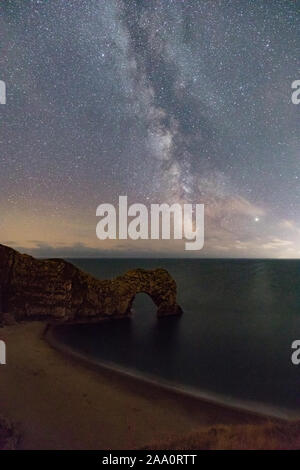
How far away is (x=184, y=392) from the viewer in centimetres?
1509

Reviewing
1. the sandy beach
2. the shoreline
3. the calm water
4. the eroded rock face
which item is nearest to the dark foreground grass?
the sandy beach

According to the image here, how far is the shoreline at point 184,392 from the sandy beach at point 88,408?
0.50 m

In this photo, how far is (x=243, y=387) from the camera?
16344mm

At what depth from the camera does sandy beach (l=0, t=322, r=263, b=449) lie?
9398 millimetres

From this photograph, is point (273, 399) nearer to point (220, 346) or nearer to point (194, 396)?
point (194, 396)

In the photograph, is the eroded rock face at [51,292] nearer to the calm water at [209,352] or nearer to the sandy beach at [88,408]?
the calm water at [209,352]

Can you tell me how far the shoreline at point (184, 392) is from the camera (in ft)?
43.9

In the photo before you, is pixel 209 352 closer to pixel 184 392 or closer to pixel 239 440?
pixel 184 392

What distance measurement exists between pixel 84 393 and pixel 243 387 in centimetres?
1023

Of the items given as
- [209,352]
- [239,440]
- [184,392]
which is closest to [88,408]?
[184,392]

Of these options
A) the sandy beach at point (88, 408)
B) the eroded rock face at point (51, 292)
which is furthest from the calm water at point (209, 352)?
the sandy beach at point (88, 408)

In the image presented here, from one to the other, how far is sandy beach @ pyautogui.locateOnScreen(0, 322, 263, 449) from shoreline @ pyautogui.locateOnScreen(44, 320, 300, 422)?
0.50 m

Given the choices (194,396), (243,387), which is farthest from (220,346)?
(194,396)

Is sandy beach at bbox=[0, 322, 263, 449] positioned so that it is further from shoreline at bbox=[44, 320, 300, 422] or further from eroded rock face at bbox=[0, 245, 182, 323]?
eroded rock face at bbox=[0, 245, 182, 323]
